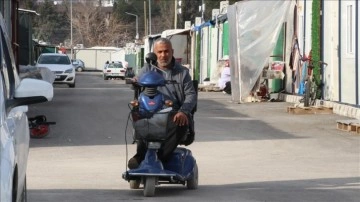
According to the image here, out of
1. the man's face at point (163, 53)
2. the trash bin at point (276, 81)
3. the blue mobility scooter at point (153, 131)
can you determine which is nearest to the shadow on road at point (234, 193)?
the blue mobility scooter at point (153, 131)

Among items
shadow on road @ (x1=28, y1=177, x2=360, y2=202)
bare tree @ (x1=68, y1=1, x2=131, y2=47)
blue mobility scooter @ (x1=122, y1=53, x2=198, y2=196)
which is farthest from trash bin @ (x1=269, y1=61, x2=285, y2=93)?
bare tree @ (x1=68, y1=1, x2=131, y2=47)

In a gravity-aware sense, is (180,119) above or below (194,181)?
above

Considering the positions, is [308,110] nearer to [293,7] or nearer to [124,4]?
[293,7]

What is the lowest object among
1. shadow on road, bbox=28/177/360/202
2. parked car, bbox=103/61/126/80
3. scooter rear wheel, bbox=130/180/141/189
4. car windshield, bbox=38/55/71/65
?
shadow on road, bbox=28/177/360/202

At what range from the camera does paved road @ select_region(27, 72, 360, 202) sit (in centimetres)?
1174

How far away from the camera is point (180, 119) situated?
11.0 metres

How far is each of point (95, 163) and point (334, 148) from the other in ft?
15.3

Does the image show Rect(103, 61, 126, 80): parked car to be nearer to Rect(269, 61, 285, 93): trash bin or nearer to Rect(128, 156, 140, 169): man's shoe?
Rect(269, 61, 285, 93): trash bin

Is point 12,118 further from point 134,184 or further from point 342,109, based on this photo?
point 342,109

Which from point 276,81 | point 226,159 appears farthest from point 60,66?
point 226,159

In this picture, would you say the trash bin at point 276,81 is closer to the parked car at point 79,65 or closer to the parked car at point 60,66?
the parked car at point 60,66

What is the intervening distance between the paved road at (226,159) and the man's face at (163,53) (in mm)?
1507

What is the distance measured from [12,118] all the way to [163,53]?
14.2 feet

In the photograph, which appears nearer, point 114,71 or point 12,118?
point 12,118
